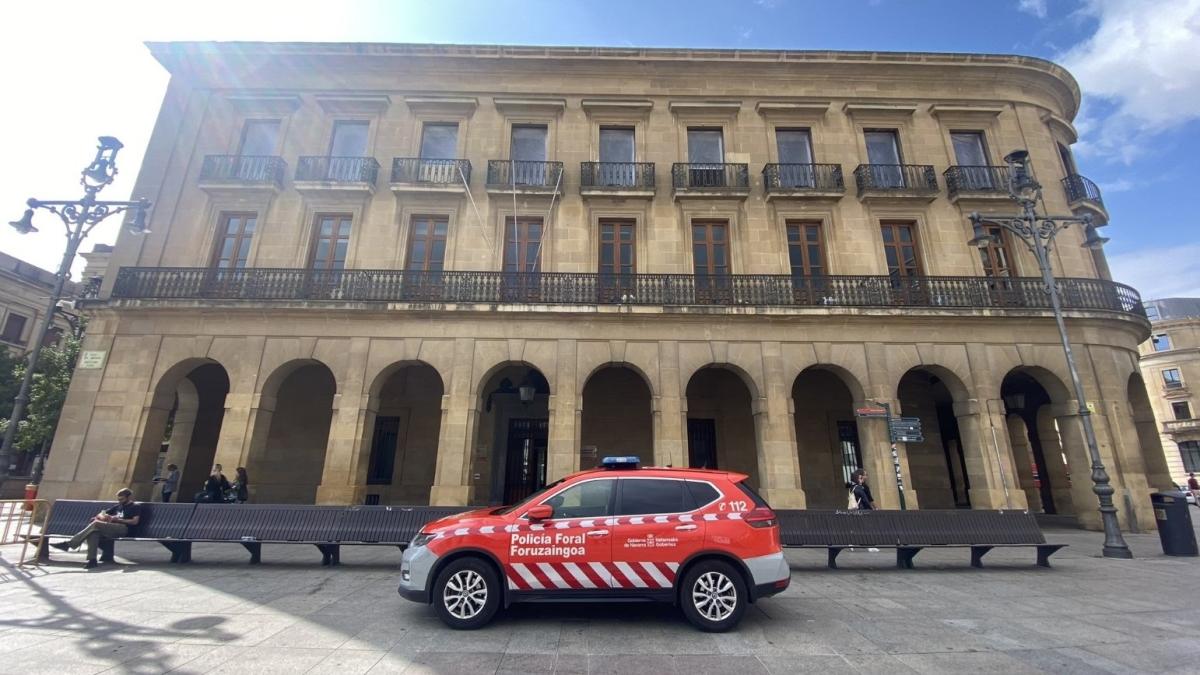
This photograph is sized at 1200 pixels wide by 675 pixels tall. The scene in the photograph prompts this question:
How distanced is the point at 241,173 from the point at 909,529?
21.0 metres

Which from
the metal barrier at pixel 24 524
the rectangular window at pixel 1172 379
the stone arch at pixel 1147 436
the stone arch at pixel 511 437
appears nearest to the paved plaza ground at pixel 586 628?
the metal barrier at pixel 24 524

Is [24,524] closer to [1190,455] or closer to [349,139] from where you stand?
[349,139]

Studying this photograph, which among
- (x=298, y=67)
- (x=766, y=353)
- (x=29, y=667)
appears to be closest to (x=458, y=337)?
(x=766, y=353)

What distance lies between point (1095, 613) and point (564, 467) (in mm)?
9899

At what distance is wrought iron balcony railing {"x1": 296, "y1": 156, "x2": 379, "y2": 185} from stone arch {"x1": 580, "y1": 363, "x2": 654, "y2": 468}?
32.9 feet

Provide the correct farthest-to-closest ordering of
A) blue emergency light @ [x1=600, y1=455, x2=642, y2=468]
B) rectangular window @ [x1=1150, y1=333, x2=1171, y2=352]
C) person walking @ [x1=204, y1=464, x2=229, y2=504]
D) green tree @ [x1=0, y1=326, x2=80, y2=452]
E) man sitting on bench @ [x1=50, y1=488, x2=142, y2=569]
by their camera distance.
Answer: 1. rectangular window @ [x1=1150, y1=333, x2=1171, y2=352]
2. green tree @ [x1=0, y1=326, x2=80, y2=452]
3. person walking @ [x1=204, y1=464, x2=229, y2=504]
4. man sitting on bench @ [x1=50, y1=488, x2=142, y2=569]
5. blue emergency light @ [x1=600, y1=455, x2=642, y2=468]

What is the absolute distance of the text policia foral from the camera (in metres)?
5.41

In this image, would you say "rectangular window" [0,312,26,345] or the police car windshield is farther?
"rectangular window" [0,312,26,345]

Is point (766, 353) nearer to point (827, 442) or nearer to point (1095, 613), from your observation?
point (827, 442)

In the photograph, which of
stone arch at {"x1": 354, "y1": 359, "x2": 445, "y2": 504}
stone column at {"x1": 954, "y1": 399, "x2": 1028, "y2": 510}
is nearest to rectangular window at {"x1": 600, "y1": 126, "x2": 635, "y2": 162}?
stone arch at {"x1": 354, "y1": 359, "x2": 445, "y2": 504}

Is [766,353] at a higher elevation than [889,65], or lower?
lower

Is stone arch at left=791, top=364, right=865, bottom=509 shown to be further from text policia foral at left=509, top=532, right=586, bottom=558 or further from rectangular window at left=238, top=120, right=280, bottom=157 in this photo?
rectangular window at left=238, top=120, right=280, bottom=157

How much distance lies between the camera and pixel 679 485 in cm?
583

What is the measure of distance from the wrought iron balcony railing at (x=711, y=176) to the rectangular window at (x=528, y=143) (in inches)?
184
